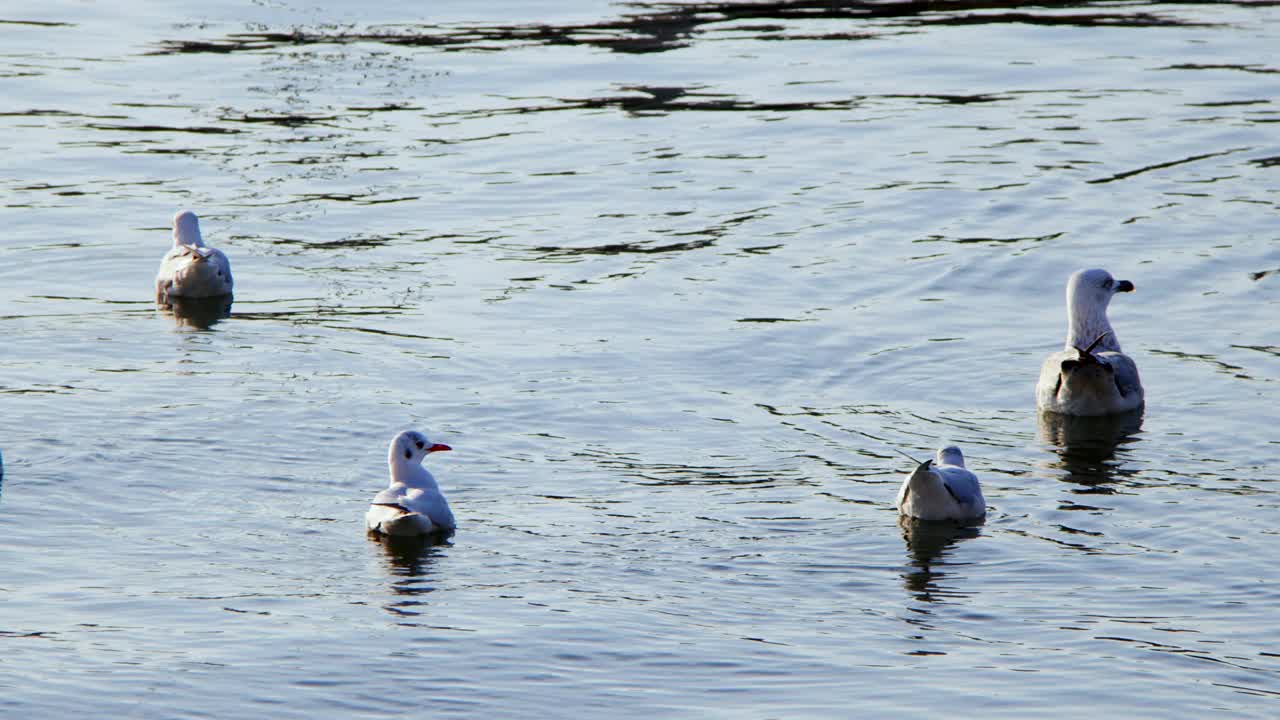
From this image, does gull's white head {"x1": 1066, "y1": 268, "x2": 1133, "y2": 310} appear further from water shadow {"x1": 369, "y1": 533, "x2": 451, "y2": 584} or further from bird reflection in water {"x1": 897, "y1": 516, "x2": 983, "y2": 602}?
water shadow {"x1": 369, "y1": 533, "x2": 451, "y2": 584}

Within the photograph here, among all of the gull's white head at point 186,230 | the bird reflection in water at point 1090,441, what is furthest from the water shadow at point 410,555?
the gull's white head at point 186,230

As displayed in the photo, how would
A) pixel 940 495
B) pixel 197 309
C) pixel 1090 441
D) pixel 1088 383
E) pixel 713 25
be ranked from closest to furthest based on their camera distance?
pixel 940 495
pixel 1090 441
pixel 1088 383
pixel 197 309
pixel 713 25

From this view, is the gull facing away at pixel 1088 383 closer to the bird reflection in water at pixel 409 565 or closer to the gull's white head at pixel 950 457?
the gull's white head at pixel 950 457

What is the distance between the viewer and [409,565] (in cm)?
1340

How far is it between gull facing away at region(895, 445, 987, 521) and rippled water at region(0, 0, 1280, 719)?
0.19 meters

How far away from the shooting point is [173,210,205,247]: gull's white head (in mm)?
21781

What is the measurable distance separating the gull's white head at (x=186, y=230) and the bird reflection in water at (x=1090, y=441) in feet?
31.1

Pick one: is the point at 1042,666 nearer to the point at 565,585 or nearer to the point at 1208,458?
the point at 565,585

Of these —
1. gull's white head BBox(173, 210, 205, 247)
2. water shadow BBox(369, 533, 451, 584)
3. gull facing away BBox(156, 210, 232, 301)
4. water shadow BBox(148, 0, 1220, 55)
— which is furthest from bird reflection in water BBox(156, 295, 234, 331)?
water shadow BBox(148, 0, 1220, 55)

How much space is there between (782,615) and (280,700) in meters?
3.08

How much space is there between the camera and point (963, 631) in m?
→ 12.1

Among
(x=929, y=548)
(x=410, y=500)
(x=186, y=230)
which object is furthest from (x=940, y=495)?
(x=186, y=230)

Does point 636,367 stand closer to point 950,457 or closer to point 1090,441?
point 1090,441

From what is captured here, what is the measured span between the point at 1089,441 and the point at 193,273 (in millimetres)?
9199
